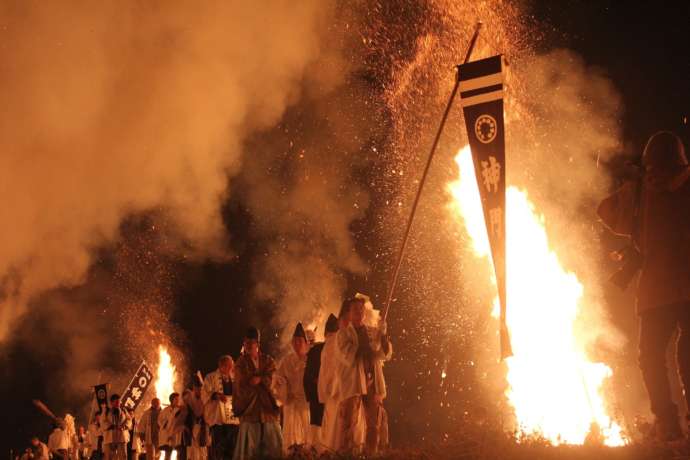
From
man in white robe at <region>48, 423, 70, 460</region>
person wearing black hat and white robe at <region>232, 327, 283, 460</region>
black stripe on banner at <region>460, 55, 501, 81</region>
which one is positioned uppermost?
black stripe on banner at <region>460, 55, 501, 81</region>

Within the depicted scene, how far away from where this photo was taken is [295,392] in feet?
32.1

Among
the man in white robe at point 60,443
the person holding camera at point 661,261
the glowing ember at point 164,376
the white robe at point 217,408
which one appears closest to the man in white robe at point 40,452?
the man in white robe at point 60,443

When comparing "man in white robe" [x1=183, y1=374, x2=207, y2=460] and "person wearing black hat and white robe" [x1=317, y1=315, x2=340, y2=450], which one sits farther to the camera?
"man in white robe" [x1=183, y1=374, x2=207, y2=460]

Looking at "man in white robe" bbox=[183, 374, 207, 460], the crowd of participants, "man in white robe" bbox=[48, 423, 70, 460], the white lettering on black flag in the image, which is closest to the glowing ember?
"man in white robe" bbox=[48, 423, 70, 460]

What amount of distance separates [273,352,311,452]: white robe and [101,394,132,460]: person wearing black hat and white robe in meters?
8.49

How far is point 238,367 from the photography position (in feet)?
25.2

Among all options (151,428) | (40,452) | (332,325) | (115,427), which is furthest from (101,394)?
(332,325)

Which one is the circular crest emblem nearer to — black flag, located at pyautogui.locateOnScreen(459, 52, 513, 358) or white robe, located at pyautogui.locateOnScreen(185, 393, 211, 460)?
black flag, located at pyautogui.locateOnScreen(459, 52, 513, 358)

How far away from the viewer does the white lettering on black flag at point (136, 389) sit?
17391 mm

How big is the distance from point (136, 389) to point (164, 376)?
8447 mm

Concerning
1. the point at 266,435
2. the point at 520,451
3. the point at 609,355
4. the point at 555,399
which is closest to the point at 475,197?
the point at 555,399

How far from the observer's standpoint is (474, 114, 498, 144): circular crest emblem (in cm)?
718

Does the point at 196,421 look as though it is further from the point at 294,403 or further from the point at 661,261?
the point at 661,261

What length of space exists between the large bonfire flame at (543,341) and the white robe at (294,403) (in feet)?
9.13
